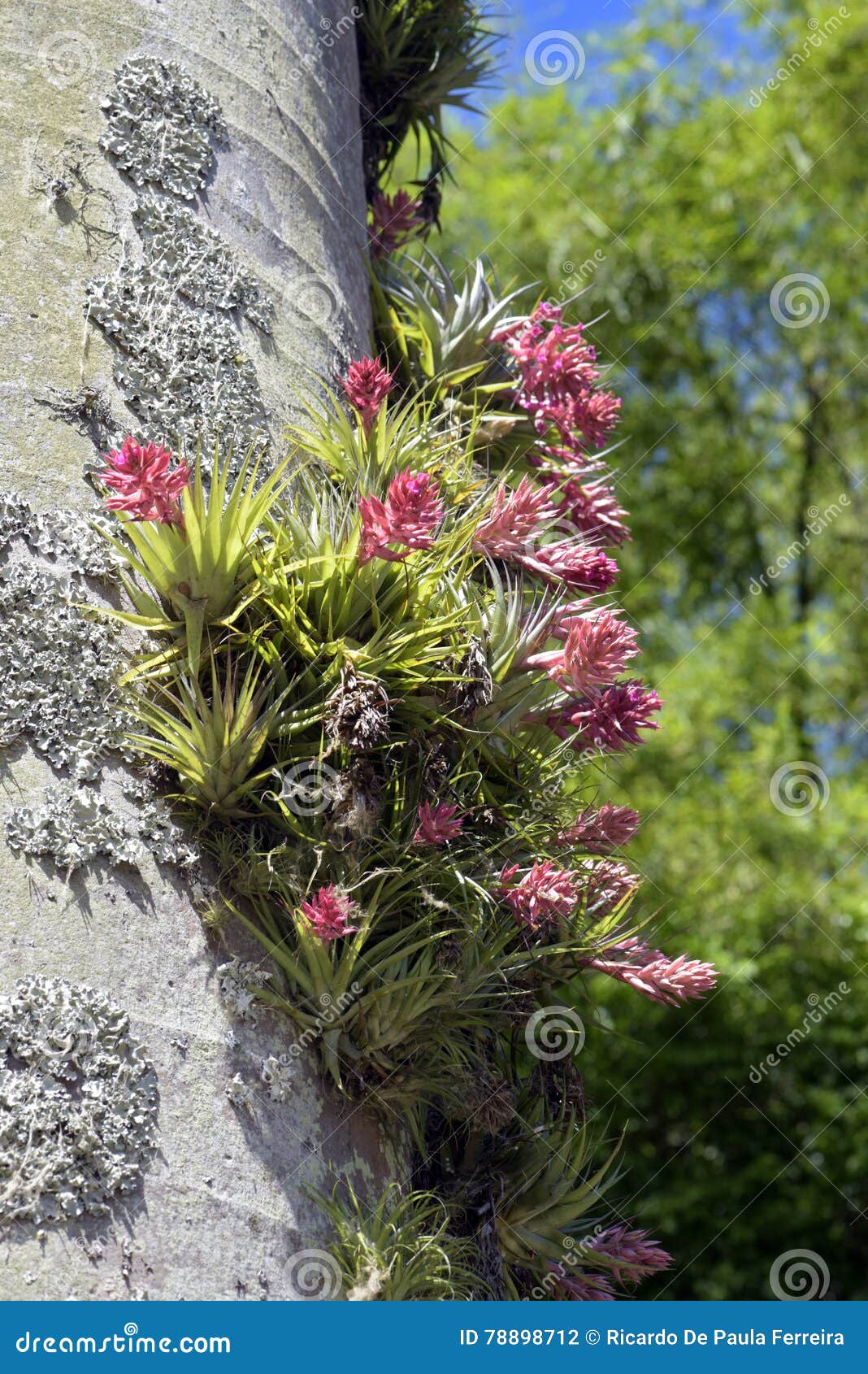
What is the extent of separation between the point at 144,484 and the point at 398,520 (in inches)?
14.5

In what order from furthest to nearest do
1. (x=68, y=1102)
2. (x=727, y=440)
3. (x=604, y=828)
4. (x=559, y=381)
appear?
(x=727, y=440)
(x=559, y=381)
(x=604, y=828)
(x=68, y=1102)

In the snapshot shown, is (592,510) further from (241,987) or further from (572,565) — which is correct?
(241,987)

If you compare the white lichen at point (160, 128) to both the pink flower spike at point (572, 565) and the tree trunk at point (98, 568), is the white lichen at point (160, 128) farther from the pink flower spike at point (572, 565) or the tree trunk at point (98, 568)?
the pink flower spike at point (572, 565)

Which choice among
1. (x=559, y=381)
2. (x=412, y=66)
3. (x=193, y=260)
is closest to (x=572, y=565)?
(x=559, y=381)

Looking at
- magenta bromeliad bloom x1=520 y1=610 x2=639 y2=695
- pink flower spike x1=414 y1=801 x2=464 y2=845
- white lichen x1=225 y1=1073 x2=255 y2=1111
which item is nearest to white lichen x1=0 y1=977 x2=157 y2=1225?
white lichen x1=225 y1=1073 x2=255 y2=1111

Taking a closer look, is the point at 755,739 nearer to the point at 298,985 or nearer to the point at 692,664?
the point at 692,664

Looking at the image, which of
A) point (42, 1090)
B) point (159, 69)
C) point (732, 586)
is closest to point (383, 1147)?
point (42, 1090)

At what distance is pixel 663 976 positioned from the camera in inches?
89.0

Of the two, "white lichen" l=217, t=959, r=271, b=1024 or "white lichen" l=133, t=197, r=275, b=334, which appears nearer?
"white lichen" l=217, t=959, r=271, b=1024

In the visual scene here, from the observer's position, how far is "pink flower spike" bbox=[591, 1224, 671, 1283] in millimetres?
2318

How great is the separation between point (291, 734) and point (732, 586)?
370 inches

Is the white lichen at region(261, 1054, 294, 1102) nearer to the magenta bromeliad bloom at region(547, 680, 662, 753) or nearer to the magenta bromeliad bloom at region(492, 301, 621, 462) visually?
the magenta bromeliad bloom at region(547, 680, 662, 753)

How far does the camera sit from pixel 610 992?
8.07 metres

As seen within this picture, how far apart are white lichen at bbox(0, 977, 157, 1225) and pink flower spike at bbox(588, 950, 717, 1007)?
3.04 ft
